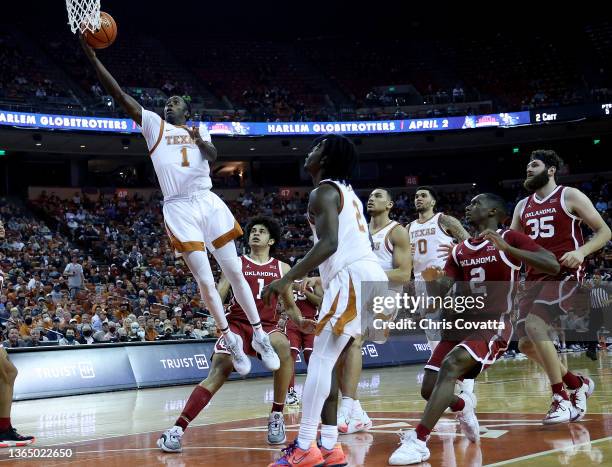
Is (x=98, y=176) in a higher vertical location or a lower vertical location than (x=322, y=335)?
higher

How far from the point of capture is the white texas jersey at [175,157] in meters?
7.19

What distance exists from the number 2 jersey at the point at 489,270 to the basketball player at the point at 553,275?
1.02m

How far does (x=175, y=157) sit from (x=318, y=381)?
3.02m

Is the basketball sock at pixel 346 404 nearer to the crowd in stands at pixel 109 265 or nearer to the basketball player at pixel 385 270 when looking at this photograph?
the basketball player at pixel 385 270

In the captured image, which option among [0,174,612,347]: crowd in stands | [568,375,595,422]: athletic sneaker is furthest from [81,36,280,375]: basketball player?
[0,174,612,347]: crowd in stands

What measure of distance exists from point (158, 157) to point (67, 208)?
79.0ft

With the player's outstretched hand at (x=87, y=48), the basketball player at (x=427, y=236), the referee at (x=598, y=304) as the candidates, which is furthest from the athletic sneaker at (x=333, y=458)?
the referee at (x=598, y=304)

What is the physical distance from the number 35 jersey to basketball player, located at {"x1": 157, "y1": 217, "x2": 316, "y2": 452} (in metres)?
2.35

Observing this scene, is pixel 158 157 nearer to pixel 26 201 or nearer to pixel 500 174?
pixel 26 201

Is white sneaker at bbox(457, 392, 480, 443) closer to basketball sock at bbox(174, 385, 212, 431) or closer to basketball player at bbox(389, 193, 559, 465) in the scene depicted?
basketball player at bbox(389, 193, 559, 465)

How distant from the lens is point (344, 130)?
1281 inches

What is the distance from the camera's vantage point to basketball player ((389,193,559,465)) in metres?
5.52

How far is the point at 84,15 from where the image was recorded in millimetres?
7000

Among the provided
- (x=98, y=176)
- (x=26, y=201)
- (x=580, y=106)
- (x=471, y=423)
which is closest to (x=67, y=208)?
(x=26, y=201)
